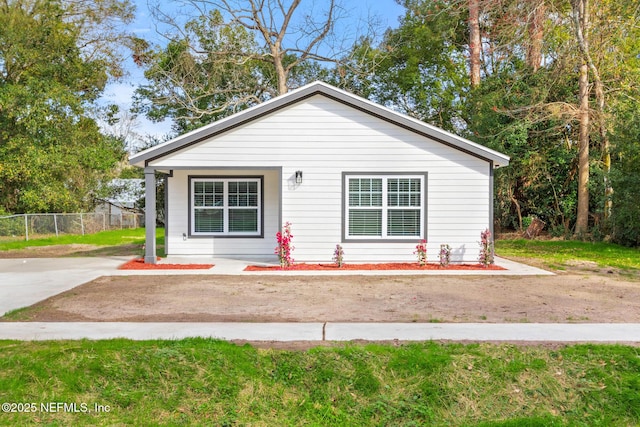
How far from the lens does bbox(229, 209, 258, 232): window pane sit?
13.9m

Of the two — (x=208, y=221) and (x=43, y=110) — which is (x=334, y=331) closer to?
(x=208, y=221)

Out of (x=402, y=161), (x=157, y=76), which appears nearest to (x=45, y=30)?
(x=157, y=76)

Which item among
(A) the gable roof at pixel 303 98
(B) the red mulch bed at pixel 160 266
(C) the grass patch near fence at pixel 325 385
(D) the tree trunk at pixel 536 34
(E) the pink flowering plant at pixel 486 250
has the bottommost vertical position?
(C) the grass patch near fence at pixel 325 385

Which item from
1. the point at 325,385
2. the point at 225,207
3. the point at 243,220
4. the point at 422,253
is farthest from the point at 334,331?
the point at 225,207

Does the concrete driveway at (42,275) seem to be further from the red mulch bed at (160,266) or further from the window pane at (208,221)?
the window pane at (208,221)

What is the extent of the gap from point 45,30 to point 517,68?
74.7ft

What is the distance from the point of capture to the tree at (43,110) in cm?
2172

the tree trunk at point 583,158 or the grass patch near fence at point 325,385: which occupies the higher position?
the tree trunk at point 583,158

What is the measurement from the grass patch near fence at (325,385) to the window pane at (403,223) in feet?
24.1

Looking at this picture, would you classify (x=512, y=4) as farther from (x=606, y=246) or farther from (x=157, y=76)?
(x=157, y=76)

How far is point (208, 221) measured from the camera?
13828 millimetres

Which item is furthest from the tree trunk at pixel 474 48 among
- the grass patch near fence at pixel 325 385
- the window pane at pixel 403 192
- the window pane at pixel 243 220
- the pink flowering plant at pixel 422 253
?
the grass patch near fence at pixel 325 385

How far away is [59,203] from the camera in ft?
75.0

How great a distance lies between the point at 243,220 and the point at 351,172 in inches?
142
